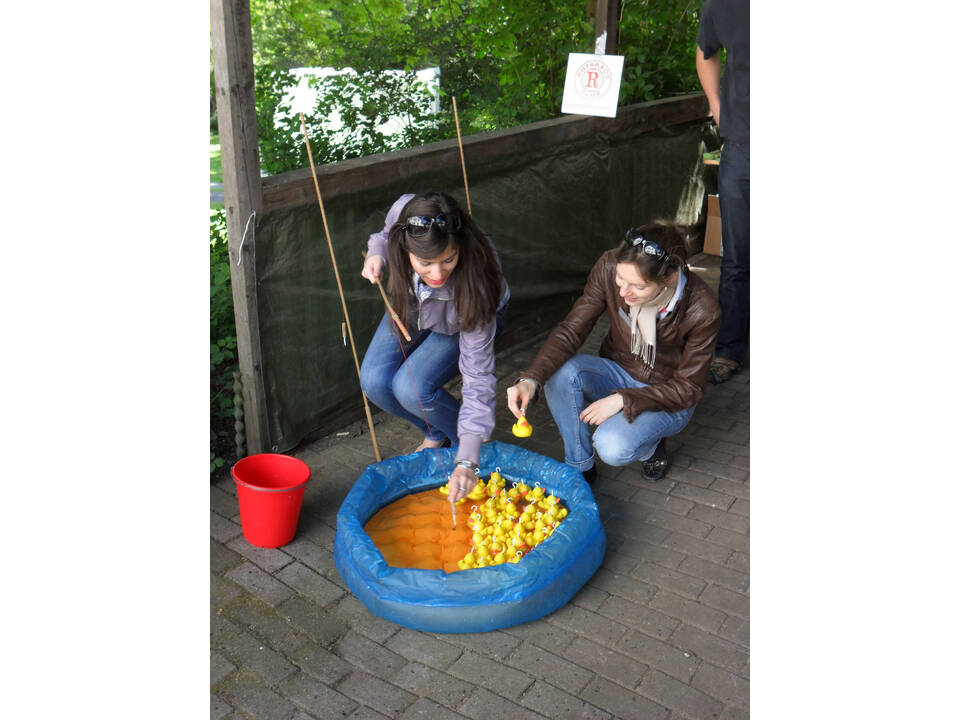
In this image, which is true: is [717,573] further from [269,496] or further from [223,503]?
[223,503]

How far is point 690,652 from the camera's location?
2900mm

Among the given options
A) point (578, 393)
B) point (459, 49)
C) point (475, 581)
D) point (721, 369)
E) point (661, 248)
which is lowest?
point (721, 369)

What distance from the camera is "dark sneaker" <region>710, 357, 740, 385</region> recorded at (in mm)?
4949

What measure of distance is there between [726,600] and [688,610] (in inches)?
6.5

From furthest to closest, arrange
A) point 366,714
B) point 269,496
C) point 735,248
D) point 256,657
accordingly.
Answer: point 735,248
point 269,496
point 256,657
point 366,714

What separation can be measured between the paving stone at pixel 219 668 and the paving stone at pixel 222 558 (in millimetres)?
489

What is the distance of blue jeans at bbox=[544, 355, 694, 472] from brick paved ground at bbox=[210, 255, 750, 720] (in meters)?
0.25

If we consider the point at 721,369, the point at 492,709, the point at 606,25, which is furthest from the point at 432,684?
the point at 606,25

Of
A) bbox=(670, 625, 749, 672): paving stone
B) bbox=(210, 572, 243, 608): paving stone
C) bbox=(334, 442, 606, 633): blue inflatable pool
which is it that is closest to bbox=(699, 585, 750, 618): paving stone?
bbox=(670, 625, 749, 672): paving stone

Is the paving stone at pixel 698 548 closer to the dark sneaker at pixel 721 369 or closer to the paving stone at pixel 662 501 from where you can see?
the paving stone at pixel 662 501

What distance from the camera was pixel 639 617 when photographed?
308 centimetres

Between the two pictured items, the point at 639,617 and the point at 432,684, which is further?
the point at 639,617

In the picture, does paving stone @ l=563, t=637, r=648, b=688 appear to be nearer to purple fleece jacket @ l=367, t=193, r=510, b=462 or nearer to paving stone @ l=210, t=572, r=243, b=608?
purple fleece jacket @ l=367, t=193, r=510, b=462
